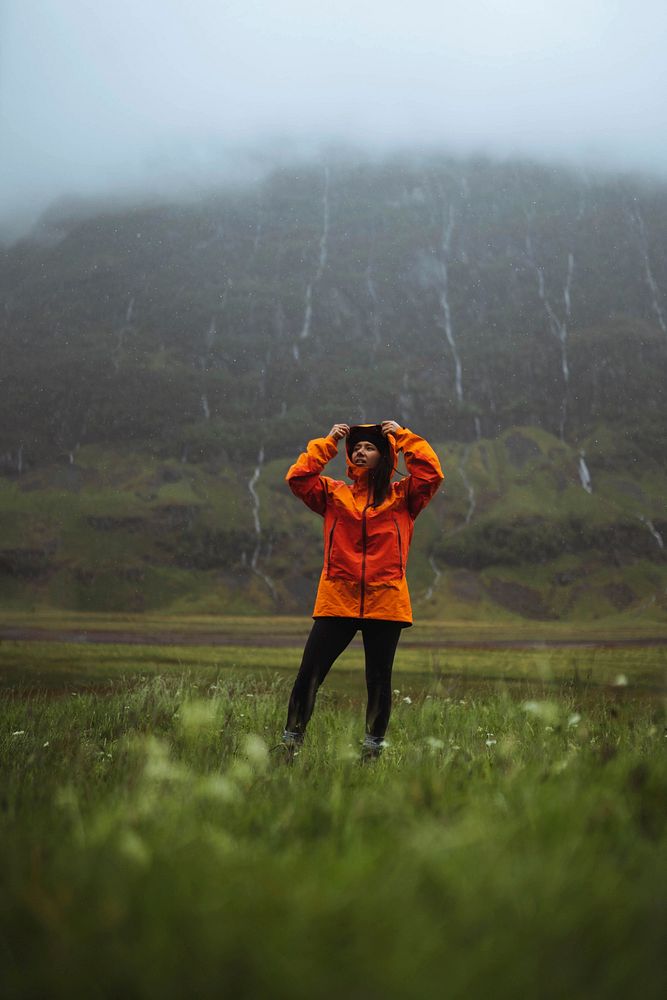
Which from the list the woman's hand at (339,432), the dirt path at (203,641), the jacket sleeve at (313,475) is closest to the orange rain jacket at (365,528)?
the jacket sleeve at (313,475)

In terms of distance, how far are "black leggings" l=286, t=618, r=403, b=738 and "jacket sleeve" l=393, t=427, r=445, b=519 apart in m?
1.41

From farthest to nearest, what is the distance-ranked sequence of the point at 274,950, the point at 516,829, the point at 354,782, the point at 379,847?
the point at 354,782, the point at 516,829, the point at 379,847, the point at 274,950

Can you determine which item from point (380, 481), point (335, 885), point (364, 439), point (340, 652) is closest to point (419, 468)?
point (380, 481)

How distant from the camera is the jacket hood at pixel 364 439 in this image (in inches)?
355

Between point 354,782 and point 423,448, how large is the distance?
443 centimetres

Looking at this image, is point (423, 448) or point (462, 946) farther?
point (423, 448)

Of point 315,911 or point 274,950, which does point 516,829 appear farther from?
point 274,950

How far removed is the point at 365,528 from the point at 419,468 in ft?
2.96

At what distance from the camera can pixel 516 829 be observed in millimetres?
3422

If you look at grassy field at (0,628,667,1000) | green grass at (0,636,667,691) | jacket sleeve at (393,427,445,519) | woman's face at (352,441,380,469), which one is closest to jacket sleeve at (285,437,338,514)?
woman's face at (352,441,380,469)

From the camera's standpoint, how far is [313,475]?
8.91m

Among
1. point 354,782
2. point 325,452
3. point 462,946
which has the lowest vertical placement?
point 354,782

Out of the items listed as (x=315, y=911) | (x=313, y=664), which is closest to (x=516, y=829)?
(x=315, y=911)

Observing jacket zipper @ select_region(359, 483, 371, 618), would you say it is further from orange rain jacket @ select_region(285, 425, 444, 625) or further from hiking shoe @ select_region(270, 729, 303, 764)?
hiking shoe @ select_region(270, 729, 303, 764)
